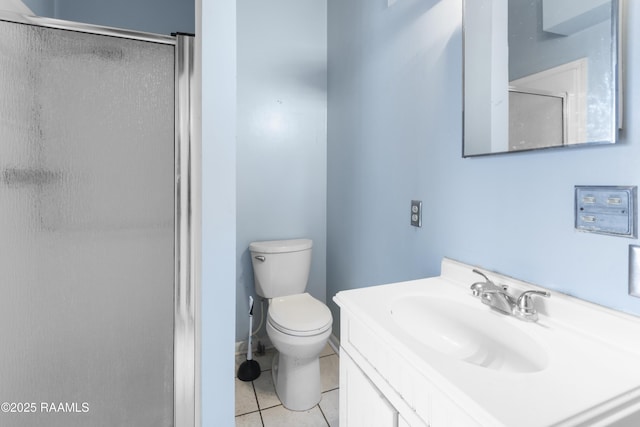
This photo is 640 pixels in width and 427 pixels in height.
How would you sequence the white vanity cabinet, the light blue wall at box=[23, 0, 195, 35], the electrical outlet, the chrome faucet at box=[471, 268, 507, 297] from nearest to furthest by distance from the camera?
the white vanity cabinet
the chrome faucet at box=[471, 268, 507, 297]
the electrical outlet
the light blue wall at box=[23, 0, 195, 35]

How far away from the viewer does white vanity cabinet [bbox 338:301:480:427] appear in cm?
61

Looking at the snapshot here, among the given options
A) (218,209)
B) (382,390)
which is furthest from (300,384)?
(218,209)

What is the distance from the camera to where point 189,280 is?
121 centimetres

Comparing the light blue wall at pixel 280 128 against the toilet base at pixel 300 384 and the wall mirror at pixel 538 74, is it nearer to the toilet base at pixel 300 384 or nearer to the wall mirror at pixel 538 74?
the toilet base at pixel 300 384

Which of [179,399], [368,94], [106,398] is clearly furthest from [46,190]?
[368,94]

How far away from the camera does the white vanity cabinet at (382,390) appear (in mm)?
610

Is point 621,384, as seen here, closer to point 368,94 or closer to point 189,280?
point 189,280

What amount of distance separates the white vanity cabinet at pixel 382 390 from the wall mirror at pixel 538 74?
70cm

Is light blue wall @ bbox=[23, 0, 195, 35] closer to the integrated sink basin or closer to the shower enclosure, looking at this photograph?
the shower enclosure

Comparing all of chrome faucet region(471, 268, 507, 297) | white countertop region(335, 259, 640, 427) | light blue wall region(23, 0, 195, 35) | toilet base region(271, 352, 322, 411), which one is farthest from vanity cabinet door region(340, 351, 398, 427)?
light blue wall region(23, 0, 195, 35)

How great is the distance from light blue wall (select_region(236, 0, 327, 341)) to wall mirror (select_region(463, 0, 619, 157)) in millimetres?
1331

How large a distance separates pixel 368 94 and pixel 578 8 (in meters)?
1.04

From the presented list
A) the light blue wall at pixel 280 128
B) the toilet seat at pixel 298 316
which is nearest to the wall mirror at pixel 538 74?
the toilet seat at pixel 298 316

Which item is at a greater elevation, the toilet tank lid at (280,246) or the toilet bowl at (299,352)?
the toilet tank lid at (280,246)
